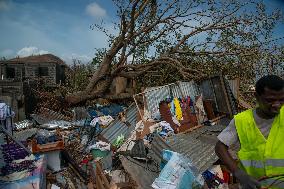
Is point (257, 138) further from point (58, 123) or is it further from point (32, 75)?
point (32, 75)

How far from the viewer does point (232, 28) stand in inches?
517

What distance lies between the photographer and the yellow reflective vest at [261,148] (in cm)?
204

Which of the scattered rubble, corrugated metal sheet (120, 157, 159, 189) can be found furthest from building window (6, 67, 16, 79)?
corrugated metal sheet (120, 157, 159, 189)

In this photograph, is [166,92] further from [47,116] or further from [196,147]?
[47,116]

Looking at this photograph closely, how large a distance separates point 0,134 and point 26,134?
7.37 ft

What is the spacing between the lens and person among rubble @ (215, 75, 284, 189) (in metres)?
2.03

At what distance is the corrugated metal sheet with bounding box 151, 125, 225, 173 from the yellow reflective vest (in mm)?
3358

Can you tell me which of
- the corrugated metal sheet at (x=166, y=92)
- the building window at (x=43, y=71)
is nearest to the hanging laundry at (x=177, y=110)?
the corrugated metal sheet at (x=166, y=92)

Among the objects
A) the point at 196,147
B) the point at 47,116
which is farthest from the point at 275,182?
the point at 47,116

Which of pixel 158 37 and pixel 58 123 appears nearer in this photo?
pixel 58 123

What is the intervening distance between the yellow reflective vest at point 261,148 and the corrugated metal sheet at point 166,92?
7.75 m

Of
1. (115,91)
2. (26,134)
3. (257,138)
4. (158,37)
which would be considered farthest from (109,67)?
(257,138)

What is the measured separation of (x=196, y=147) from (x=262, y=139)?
174 inches

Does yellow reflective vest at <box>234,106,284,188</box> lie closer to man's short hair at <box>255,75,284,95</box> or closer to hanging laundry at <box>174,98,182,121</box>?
man's short hair at <box>255,75,284,95</box>
